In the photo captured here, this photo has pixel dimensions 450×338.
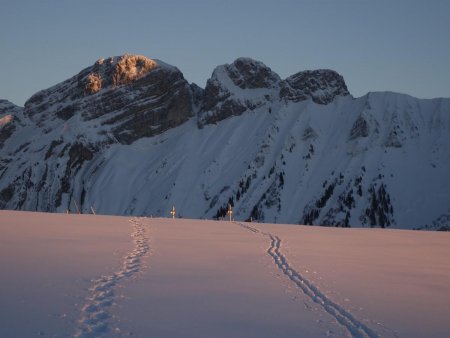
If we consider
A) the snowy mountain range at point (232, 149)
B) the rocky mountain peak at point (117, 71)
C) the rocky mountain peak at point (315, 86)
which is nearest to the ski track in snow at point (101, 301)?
the snowy mountain range at point (232, 149)

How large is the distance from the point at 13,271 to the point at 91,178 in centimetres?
15173

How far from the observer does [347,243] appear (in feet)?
88.4

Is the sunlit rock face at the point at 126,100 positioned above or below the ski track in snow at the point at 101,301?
above

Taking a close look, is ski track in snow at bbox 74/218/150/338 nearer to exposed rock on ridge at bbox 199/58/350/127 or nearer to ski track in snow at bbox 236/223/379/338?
ski track in snow at bbox 236/223/379/338

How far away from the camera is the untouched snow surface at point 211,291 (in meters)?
9.12

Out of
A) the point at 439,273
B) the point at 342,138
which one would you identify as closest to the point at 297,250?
the point at 439,273

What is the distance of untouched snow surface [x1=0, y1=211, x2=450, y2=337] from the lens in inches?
359

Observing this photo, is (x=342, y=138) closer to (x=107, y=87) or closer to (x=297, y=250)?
(x=107, y=87)

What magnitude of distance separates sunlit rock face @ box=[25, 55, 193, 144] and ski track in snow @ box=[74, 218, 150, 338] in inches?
6448

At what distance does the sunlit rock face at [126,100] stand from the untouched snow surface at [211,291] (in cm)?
16054

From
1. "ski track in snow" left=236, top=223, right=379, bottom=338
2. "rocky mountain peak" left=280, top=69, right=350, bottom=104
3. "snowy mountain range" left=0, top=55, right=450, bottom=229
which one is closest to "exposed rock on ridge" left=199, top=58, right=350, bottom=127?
"rocky mountain peak" left=280, top=69, right=350, bottom=104

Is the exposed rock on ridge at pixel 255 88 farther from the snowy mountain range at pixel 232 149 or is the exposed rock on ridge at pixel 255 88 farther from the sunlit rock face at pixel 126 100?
the sunlit rock face at pixel 126 100

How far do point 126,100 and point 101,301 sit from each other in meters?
180

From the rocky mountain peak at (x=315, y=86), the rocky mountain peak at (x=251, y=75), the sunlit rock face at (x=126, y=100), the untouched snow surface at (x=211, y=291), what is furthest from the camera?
the sunlit rock face at (x=126, y=100)
